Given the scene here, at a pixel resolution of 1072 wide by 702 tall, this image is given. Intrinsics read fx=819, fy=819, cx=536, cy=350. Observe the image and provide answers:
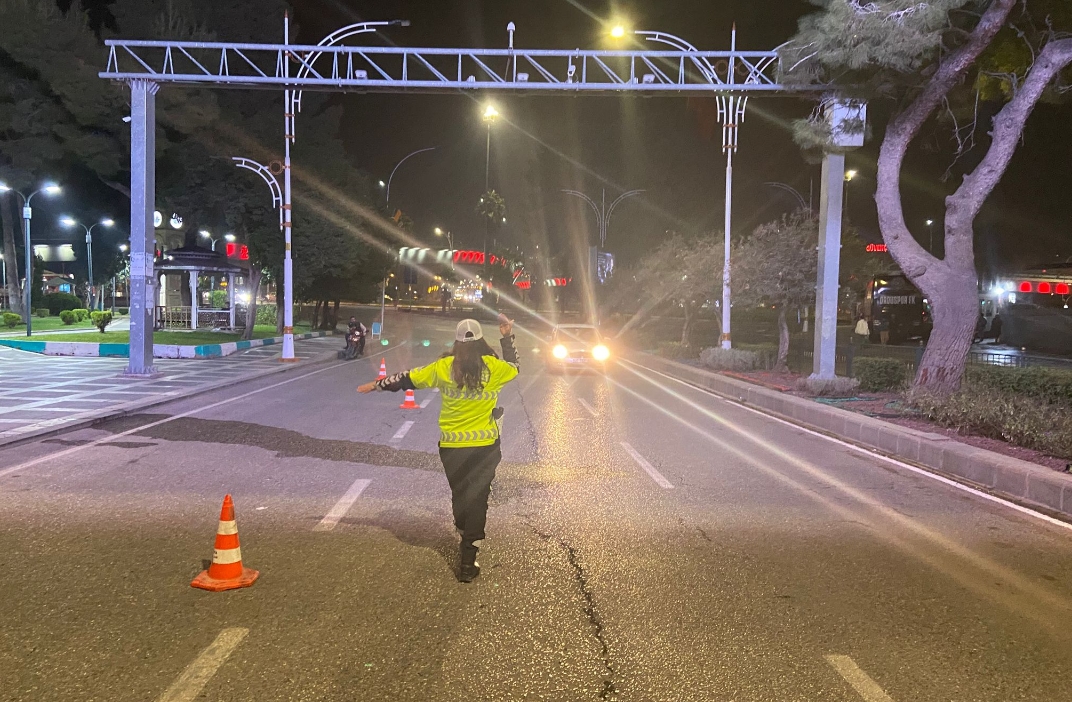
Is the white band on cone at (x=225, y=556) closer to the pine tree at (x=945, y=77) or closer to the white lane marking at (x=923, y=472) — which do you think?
the white lane marking at (x=923, y=472)

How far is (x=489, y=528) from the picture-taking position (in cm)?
→ 694

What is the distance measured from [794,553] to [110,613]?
15.7ft

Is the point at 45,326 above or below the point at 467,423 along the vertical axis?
below

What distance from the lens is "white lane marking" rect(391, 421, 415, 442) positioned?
11906 mm

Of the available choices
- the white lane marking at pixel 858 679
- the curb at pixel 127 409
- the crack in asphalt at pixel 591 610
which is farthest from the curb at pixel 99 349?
the white lane marking at pixel 858 679

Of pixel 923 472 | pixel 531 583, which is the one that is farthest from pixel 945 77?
pixel 531 583

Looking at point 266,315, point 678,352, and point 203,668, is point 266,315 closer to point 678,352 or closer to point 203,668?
point 678,352

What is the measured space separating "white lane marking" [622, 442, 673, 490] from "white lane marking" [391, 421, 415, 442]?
3257 mm

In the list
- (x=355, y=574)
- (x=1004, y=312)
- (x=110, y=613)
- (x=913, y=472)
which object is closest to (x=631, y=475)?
(x=913, y=472)

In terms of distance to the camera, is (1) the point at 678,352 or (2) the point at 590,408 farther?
(1) the point at 678,352

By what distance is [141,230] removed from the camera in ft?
64.3

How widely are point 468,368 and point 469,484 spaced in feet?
2.62

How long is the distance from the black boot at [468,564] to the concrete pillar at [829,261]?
13.8 m

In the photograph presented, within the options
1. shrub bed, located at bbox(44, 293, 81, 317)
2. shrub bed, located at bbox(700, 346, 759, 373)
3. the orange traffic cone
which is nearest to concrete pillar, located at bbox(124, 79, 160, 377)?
A: shrub bed, located at bbox(700, 346, 759, 373)
